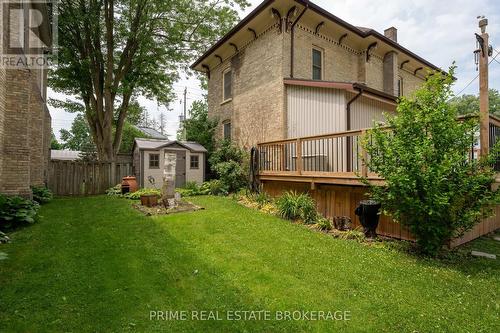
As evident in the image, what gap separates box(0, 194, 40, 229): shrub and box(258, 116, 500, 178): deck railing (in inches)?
259

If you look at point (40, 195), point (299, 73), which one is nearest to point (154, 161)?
point (40, 195)

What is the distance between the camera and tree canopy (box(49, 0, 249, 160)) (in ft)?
45.2

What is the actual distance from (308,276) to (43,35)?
49.4ft

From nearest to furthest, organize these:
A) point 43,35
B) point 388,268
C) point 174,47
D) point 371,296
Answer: point 371,296, point 388,268, point 43,35, point 174,47

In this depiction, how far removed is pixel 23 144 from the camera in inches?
302

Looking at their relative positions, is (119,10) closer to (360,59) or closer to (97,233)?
(360,59)

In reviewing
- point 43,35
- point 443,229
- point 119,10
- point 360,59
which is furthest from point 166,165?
point 119,10

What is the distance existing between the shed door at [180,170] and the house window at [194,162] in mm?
409

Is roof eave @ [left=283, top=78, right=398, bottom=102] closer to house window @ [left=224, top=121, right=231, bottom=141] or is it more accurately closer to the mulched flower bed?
house window @ [left=224, top=121, right=231, bottom=141]

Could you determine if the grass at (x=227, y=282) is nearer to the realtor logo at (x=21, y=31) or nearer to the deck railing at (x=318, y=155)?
the deck railing at (x=318, y=155)

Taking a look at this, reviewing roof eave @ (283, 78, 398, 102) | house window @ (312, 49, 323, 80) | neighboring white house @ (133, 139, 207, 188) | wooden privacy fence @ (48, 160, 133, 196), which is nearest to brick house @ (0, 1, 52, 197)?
wooden privacy fence @ (48, 160, 133, 196)

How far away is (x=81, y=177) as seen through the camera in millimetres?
12102

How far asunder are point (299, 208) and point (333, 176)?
1243mm

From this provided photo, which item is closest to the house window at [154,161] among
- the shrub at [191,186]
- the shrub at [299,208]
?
the shrub at [191,186]
